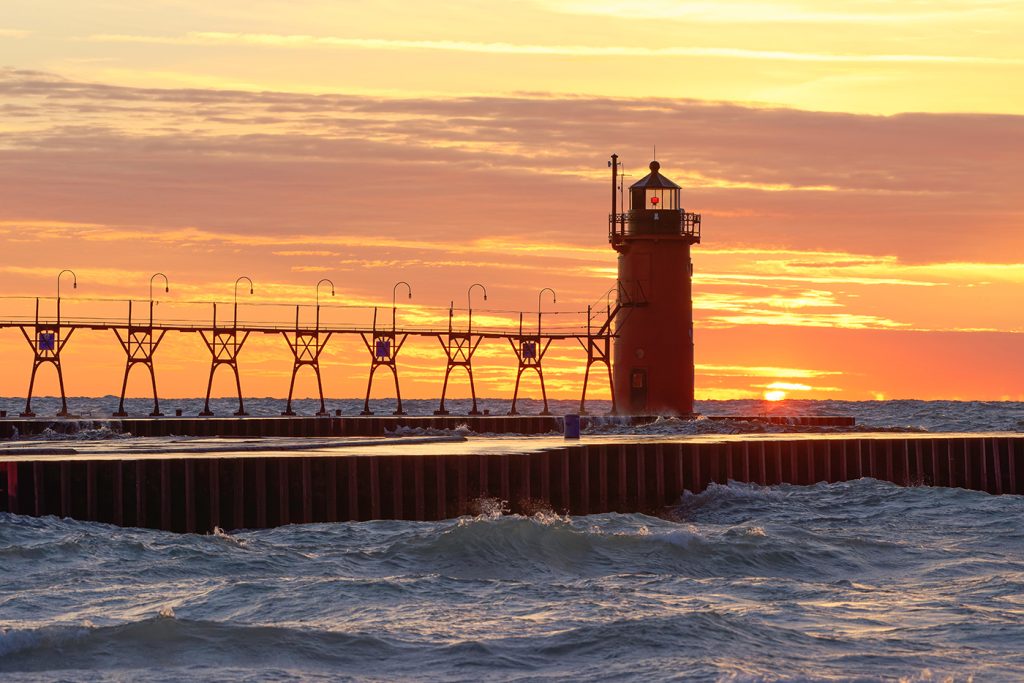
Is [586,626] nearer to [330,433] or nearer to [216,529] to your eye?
[216,529]

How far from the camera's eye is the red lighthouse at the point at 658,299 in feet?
199

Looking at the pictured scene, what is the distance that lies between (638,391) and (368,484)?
32.4m

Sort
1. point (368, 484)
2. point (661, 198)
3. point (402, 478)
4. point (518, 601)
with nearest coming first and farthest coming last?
point (518, 601)
point (368, 484)
point (402, 478)
point (661, 198)

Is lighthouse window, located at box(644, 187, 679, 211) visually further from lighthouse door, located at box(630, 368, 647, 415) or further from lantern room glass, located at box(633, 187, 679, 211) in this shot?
lighthouse door, located at box(630, 368, 647, 415)

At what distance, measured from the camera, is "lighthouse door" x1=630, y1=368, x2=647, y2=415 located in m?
60.8

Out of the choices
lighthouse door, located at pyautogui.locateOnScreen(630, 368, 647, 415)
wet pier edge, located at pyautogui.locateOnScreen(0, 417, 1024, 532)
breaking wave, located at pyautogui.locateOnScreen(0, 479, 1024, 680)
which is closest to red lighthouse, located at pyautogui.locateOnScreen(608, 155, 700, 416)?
lighthouse door, located at pyautogui.locateOnScreen(630, 368, 647, 415)

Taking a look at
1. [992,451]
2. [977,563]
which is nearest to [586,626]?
[977,563]

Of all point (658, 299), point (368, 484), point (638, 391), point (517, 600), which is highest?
point (658, 299)

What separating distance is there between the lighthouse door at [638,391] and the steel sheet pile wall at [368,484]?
2342 centimetres

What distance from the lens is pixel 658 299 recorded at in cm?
6103

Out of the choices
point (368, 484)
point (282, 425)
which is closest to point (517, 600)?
point (368, 484)

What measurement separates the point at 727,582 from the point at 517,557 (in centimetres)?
401

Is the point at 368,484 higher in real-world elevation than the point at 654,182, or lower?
lower

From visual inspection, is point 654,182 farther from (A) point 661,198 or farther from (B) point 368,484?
(B) point 368,484
